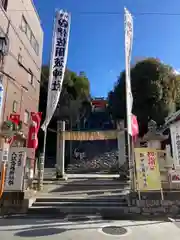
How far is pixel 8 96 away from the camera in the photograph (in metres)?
13.6

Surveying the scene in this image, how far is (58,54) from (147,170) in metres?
7.76

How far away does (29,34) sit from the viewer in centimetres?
1778

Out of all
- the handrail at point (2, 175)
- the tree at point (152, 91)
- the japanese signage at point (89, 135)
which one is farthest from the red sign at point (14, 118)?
the tree at point (152, 91)

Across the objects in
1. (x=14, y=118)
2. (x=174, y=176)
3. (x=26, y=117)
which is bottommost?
(x=174, y=176)

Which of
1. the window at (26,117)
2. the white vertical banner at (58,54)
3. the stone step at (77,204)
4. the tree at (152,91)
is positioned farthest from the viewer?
the tree at (152,91)

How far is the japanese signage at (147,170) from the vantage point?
855cm

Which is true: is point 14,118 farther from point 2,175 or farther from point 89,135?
point 2,175

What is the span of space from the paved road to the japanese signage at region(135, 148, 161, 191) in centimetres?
138

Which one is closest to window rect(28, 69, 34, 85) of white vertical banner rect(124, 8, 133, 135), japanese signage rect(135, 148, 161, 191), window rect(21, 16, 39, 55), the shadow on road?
window rect(21, 16, 39, 55)

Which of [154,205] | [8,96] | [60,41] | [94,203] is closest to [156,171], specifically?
[154,205]

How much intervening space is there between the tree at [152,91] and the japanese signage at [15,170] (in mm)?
22459

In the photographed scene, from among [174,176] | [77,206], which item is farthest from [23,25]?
[174,176]

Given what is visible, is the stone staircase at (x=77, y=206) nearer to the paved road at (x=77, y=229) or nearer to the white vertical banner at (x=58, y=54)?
the paved road at (x=77, y=229)

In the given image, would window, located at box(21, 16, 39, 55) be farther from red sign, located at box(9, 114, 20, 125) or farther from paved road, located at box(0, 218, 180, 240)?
paved road, located at box(0, 218, 180, 240)
